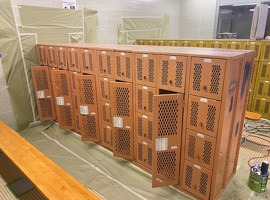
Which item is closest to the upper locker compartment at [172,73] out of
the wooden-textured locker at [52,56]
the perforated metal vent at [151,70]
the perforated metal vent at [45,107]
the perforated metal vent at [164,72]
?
the perforated metal vent at [164,72]

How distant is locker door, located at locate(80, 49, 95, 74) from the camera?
303cm

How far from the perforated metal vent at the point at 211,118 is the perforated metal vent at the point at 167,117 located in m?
0.33

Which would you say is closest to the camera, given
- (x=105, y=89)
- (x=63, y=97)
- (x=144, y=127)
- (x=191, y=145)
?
(x=191, y=145)

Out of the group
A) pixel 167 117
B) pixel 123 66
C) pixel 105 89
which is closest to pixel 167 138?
pixel 167 117

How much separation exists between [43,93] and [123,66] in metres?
2.05

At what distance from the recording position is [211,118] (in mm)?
1925

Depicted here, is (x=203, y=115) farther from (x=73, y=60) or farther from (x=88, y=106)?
(x=73, y=60)

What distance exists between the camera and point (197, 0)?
24.1ft

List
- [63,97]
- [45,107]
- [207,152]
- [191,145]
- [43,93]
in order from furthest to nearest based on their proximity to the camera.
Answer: [45,107] < [43,93] < [63,97] < [191,145] < [207,152]

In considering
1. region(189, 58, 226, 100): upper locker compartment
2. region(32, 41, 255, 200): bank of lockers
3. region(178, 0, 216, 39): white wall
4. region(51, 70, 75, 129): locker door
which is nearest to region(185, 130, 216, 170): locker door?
region(32, 41, 255, 200): bank of lockers

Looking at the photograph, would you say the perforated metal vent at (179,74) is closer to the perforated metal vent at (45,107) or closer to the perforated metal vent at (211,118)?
the perforated metal vent at (211,118)

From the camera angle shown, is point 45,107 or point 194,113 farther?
point 45,107

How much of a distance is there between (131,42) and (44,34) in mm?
2612

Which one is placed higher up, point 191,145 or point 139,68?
point 139,68
